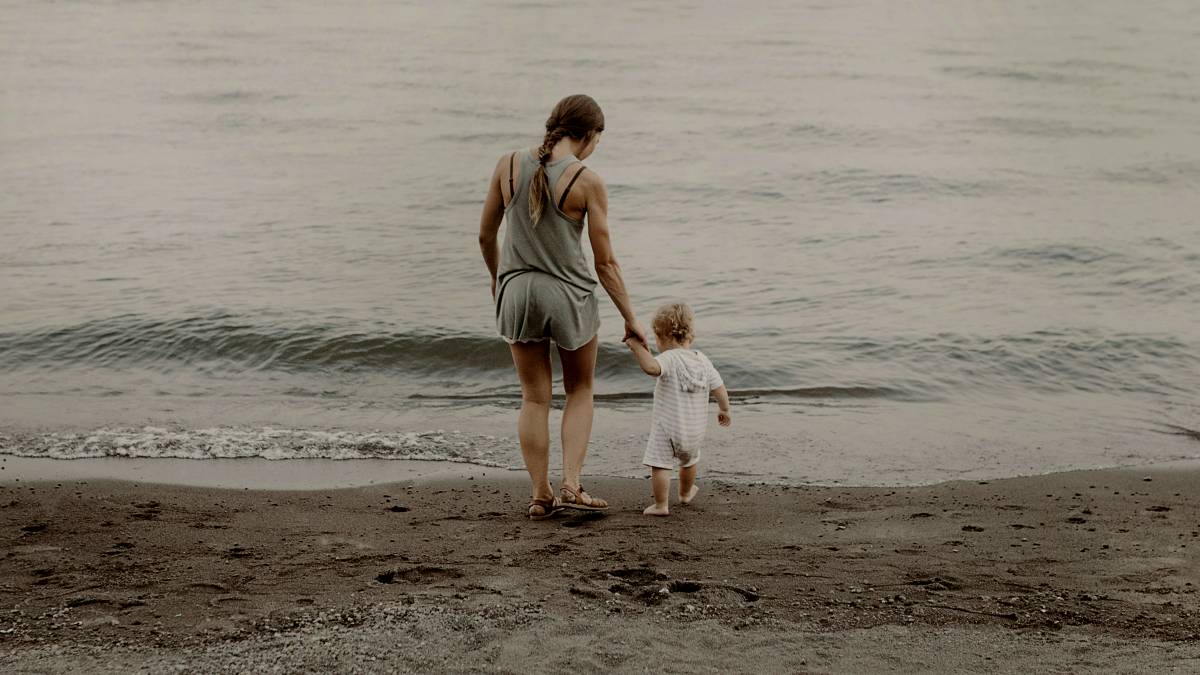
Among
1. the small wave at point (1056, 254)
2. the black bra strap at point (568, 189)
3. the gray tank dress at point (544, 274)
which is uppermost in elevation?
the black bra strap at point (568, 189)

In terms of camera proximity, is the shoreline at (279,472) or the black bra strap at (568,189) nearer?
the black bra strap at (568,189)

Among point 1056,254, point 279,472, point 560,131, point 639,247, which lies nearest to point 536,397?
point 560,131

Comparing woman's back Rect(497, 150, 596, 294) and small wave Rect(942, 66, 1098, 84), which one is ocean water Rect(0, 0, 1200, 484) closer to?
small wave Rect(942, 66, 1098, 84)

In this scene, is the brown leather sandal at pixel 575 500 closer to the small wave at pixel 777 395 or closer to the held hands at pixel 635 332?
the held hands at pixel 635 332

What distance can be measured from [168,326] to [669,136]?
36.5ft

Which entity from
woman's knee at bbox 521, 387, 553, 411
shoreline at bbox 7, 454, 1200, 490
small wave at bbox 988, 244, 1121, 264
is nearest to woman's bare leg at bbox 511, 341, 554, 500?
woman's knee at bbox 521, 387, 553, 411

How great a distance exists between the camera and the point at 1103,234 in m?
13.3

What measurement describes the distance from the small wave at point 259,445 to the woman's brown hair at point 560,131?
2137 mm

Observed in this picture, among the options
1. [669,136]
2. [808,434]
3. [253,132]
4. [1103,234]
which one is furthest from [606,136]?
[808,434]

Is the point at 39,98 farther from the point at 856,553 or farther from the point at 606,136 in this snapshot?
the point at 856,553

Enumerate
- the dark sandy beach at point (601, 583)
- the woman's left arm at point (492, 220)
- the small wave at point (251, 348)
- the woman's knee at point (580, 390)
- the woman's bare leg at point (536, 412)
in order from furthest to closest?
1. the small wave at point (251, 348)
2. the woman's knee at point (580, 390)
3. the woman's bare leg at point (536, 412)
4. the woman's left arm at point (492, 220)
5. the dark sandy beach at point (601, 583)

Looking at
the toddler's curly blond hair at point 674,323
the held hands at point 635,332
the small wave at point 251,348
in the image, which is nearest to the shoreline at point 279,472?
the toddler's curly blond hair at point 674,323

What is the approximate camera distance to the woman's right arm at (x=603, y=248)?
473 cm

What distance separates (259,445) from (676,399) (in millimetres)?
2757
